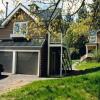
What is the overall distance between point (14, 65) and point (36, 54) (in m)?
2.87

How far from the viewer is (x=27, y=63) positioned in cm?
3569

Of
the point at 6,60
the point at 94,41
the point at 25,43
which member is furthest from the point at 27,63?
the point at 94,41

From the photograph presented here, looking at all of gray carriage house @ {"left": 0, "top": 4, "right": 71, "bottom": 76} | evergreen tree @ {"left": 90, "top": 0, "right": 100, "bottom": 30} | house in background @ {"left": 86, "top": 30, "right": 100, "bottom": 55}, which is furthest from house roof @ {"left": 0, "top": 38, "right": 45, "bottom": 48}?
house in background @ {"left": 86, "top": 30, "right": 100, "bottom": 55}

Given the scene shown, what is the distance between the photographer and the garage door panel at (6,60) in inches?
1437

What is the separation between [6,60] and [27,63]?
2.78 m

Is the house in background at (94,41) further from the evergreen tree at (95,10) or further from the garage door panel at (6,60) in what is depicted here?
the evergreen tree at (95,10)

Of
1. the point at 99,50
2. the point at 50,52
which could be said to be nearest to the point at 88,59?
the point at 99,50

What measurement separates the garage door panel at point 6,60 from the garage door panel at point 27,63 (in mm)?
998

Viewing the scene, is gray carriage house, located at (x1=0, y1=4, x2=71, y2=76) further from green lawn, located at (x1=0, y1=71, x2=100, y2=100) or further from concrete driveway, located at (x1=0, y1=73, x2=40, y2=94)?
green lawn, located at (x1=0, y1=71, x2=100, y2=100)

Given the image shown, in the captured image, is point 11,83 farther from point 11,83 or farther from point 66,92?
point 66,92

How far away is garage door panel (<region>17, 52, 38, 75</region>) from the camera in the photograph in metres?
35.1

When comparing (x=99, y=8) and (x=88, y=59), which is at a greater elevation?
(x=99, y=8)

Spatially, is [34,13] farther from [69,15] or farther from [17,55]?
[17,55]

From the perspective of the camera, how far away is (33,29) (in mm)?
18188
